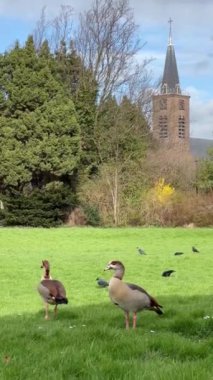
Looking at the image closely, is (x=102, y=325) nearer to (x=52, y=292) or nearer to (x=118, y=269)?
(x=118, y=269)

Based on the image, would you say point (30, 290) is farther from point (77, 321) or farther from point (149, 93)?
point (149, 93)

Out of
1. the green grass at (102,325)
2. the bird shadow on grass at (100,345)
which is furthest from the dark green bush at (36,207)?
the bird shadow on grass at (100,345)

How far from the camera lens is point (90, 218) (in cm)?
3844

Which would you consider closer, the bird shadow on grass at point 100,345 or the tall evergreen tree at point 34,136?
the bird shadow on grass at point 100,345

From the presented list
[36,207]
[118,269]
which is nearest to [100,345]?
[118,269]

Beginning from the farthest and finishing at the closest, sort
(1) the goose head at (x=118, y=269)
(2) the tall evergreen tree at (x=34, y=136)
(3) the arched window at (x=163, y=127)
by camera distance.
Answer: (3) the arched window at (x=163, y=127), (2) the tall evergreen tree at (x=34, y=136), (1) the goose head at (x=118, y=269)

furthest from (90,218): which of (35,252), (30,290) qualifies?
(30,290)

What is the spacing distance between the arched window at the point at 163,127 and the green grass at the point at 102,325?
93.5 ft

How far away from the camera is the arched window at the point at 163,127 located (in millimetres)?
49969

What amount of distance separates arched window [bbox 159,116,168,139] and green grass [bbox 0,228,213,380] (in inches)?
1122

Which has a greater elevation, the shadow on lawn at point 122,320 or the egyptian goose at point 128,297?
the egyptian goose at point 128,297

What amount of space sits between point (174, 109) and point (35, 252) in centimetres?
3199

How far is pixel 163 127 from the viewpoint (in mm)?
51000

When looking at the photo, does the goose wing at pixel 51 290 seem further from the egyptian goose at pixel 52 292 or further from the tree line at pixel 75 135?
the tree line at pixel 75 135
